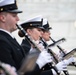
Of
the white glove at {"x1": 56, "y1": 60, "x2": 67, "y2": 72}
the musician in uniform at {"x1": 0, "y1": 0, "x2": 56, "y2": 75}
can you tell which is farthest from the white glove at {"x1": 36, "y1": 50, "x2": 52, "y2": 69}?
the white glove at {"x1": 56, "y1": 60, "x2": 67, "y2": 72}

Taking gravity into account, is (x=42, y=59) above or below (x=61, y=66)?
above

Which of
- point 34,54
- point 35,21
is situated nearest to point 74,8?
point 35,21

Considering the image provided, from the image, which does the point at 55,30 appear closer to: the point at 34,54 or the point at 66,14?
the point at 66,14

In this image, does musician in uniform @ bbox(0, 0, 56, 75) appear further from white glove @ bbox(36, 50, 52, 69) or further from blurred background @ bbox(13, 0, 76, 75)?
blurred background @ bbox(13, 0, 76, 75)

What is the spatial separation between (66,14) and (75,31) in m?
0.72

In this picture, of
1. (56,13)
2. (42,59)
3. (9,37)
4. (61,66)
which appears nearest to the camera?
(9,37)

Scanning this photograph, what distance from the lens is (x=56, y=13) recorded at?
674 inches

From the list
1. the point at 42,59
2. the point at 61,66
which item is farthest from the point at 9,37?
the point at 61,66

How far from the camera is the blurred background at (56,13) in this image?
1691cm

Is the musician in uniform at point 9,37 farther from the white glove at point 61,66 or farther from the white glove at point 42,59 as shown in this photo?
the white glove at point 61,66

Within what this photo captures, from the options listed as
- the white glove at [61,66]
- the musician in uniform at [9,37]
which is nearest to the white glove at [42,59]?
the musician in uniform at [9,37]

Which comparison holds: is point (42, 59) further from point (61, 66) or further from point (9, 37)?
point (61, 66)

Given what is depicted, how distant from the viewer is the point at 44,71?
5801mm

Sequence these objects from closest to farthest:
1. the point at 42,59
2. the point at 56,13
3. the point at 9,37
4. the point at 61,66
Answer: the point at 9,37, the point at 42,59, the point at 61,66, the point at 56,13
